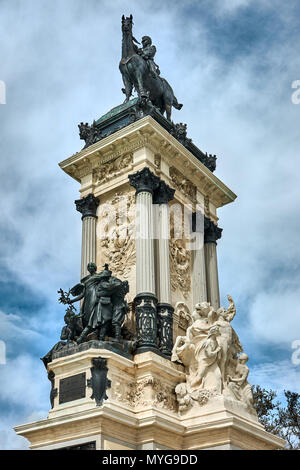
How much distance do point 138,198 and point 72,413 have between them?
569 cm

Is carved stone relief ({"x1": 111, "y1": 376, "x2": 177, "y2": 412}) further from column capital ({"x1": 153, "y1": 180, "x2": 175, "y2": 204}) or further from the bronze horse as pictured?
the bronze horse

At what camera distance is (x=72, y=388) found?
14.0 m

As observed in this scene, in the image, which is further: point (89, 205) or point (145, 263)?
point (89, 205)

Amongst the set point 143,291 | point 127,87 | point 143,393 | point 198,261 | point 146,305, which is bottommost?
point 143,393

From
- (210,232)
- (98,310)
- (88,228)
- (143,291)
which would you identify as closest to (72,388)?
(98,310)

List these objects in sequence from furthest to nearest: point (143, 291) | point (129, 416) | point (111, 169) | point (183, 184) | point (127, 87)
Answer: point (127, 87)
point (183, 184)
point (111, 169)
point (143, 291)
point (129, 416)

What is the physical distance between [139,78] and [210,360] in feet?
27.1

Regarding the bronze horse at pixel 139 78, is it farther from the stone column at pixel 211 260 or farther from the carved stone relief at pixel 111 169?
the stone column at pixel 211 260

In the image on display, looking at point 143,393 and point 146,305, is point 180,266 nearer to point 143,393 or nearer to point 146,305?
point 146,305

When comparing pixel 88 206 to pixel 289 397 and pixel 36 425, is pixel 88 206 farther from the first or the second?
pixel 289 397

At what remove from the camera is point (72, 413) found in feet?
44.1

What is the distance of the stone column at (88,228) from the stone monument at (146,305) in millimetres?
36

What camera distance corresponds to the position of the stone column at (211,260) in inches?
720

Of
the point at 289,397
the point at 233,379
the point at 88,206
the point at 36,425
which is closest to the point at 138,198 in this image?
the point at 88,206
